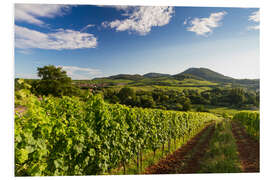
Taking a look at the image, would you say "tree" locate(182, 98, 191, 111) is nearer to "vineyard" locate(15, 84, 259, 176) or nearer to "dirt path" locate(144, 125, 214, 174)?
"dirt path" locate(144, 125, 214, 174)

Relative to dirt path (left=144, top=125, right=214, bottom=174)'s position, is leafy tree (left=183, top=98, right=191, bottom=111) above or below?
above

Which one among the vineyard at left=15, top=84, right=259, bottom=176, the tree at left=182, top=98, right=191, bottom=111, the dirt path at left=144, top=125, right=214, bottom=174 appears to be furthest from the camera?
the tree at left=182, top=98, right=191, bottom=111

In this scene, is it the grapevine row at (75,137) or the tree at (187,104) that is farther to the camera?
the tree at (187,104)

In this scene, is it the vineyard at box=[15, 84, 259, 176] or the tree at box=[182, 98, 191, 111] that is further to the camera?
the tree at box=[182, 98, 191, 111]

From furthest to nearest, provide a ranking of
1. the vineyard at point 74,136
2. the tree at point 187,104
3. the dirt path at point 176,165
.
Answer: the tree at point 187,104, the dirt path at point 176,165, the vineyard at point 74,136

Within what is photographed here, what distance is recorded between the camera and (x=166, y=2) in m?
4.15

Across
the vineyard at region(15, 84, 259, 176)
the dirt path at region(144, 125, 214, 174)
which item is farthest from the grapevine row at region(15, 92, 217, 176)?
the dirt path at region(144, 125, 214, 174)

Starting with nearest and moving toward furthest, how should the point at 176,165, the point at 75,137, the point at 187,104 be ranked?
the point at 75,137 → the point at 176,165 → the point at 187,104

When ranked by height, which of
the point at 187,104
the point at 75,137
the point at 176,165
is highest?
the point at 75,137

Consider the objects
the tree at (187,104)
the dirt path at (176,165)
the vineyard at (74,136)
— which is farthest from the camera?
the tree at (187,104)

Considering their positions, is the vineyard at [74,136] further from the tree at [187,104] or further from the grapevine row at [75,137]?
the tree at [187,104]

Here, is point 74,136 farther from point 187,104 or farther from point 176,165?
point 187,104

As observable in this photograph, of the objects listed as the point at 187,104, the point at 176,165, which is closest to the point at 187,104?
the point at 187,104

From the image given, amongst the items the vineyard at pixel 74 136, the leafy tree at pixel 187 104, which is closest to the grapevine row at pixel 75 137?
the vineyard at pixel 74 136
